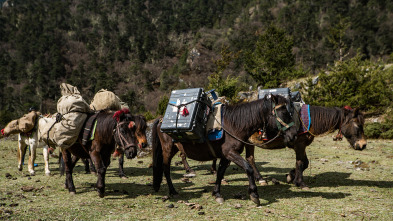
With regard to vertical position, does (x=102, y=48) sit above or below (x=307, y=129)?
above

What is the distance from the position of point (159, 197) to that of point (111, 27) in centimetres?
10978

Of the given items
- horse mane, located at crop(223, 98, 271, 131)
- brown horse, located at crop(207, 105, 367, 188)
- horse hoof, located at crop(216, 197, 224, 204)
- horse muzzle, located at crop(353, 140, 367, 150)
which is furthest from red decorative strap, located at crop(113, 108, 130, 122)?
horse muzzle, located at crop(353, 140, 367, 150)

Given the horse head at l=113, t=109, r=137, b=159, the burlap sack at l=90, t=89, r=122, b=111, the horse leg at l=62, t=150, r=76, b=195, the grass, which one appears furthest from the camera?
the burlap sack at l=90, t=89, r=122, b=111

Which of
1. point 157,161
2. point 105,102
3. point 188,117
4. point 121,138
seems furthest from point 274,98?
point 105,102

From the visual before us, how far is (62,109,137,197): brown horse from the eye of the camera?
17.9 feet

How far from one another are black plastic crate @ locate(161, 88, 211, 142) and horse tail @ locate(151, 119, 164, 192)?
3.24ft

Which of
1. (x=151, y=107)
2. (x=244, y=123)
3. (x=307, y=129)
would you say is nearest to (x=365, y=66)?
(x=307, y=129)

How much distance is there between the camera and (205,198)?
567 cm

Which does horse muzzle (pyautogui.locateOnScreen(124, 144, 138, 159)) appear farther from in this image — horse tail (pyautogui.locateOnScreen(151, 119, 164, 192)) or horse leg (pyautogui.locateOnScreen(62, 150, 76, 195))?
horse leg (pyautogui.locateOnScreen(62, 150, 76, 195))

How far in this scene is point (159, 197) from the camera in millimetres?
5805

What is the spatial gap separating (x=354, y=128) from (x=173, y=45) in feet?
308

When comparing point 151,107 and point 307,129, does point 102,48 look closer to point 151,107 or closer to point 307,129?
point 151,107

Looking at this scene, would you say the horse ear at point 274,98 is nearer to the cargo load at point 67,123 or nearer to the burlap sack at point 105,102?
the cargo load at point 67,123

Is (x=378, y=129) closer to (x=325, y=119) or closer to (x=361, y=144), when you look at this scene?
(x=325, y=119)
